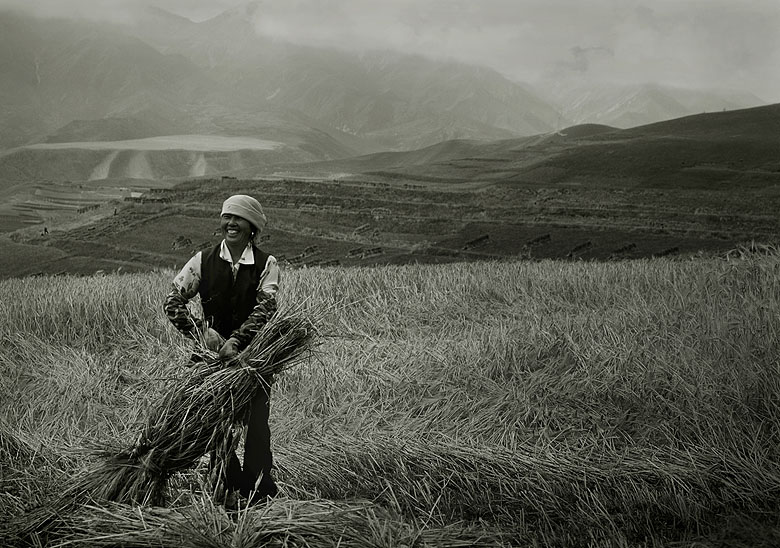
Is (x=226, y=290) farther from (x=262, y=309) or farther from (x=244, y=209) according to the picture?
(x=244, y=209)

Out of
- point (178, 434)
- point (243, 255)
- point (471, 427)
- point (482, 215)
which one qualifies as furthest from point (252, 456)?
point (482, 215)

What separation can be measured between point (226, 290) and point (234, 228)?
30 centimetres

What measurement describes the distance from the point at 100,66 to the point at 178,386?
21939cm

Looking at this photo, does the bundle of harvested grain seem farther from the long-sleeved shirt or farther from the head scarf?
the head scarf

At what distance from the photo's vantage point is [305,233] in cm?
1388

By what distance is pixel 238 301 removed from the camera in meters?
3.38

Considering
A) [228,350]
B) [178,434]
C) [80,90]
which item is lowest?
[178,434]

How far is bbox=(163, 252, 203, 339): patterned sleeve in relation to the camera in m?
3.31

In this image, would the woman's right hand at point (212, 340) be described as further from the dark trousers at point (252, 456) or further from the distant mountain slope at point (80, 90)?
the distant mountain slope at point (80, 90)

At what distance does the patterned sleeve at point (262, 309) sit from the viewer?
321cm

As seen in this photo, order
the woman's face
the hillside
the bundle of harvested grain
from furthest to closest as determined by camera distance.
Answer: the hillside < the woman's face < the bundle of harvested grain

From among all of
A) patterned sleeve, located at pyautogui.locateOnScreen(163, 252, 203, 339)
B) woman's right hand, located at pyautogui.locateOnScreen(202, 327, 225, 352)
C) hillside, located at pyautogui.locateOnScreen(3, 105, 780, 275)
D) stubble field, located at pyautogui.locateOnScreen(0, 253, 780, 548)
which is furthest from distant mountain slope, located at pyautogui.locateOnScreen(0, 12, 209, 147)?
woman's right hand, located at pyautogui.locateOnScreen(202, 327, 225, 352)

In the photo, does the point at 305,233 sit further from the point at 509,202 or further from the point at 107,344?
the point at 107,344

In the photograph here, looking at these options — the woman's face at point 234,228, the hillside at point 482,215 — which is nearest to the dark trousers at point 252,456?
the woman's face at point 234,228
